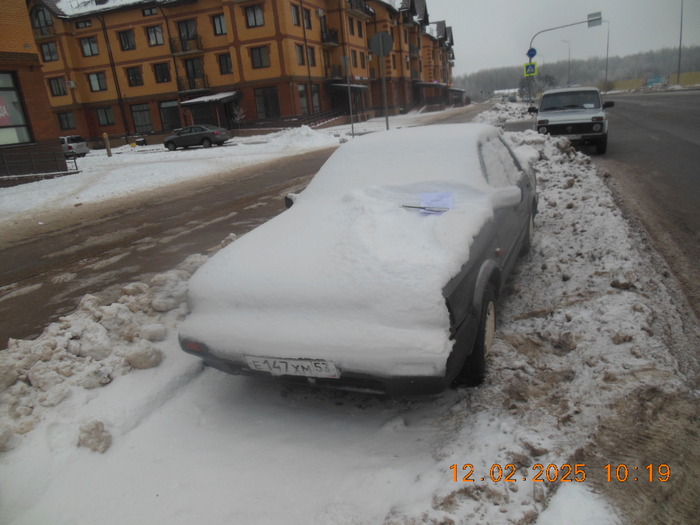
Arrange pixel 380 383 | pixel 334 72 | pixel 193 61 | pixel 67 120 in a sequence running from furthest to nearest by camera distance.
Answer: pixel 67 120
pixel 334 72
pixel 193 61
pixel 380 383

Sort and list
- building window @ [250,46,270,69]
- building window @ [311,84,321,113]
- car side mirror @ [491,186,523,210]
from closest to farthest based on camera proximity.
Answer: car side mirror @ [491,186,523,210] < building window @ [250,46,270,69] < building window @ [311,84,321,113]

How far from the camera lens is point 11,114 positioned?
1655 centimetres

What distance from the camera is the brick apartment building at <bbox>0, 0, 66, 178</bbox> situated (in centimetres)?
1594

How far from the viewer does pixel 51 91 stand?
4050 cm

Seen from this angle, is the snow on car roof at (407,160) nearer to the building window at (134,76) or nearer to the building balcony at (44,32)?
the building window at (134,76)

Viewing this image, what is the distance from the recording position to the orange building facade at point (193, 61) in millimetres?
34344

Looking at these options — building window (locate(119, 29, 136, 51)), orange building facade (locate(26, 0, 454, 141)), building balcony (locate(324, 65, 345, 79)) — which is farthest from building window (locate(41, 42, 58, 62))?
building balcony (locate(324, 65, 345, 79))

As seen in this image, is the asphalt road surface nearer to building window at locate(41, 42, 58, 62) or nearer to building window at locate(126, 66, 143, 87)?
building window at locate(126, 66, 143, 87)

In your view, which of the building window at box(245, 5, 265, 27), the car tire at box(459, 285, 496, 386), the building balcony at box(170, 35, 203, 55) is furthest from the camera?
the building balcony at box(170, 35, 203, 55)

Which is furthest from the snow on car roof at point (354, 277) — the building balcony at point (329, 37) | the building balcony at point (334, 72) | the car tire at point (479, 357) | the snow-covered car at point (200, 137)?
the building balcony at point (329, 37)

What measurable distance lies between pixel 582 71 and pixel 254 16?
159843 millimetres

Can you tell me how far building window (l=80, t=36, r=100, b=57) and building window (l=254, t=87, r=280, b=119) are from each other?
590 inches

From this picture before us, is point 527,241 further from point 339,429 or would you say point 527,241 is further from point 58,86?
point 58,86

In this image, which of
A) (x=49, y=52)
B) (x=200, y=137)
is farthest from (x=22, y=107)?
(x=49, y=52)
